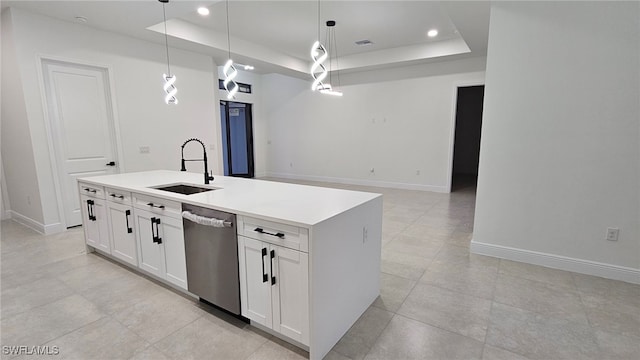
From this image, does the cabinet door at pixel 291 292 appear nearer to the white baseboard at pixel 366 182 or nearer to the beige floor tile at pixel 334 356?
the beige floor tile at pixel 334 356

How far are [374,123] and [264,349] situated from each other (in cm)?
617

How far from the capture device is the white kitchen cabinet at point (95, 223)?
3027 millimetres

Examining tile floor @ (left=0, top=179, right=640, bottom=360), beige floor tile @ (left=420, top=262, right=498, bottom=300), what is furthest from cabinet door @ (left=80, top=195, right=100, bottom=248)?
beige floor tile @ (left=420, top=262, right=498, bottom=300)

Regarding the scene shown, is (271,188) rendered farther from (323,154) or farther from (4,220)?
(323,154)

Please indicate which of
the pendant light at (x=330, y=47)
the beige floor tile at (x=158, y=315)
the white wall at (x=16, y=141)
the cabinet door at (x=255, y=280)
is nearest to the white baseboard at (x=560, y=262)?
the cabinet door at (x=255, y=280)

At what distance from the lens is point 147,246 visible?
2613mm

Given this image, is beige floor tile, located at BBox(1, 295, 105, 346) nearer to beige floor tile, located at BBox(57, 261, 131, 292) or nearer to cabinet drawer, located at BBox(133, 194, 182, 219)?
beige floor tile, located at BBox(57, 261, 131, 292)

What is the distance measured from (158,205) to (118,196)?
67 cm

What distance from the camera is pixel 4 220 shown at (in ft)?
15.2

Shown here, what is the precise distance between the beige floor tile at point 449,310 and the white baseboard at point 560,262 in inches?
39.9

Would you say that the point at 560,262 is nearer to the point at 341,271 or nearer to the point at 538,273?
the point at 538,273

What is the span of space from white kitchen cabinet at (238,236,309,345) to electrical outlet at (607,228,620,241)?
2864 millimetres

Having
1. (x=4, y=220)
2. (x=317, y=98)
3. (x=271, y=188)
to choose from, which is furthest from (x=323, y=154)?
(x=4, y=220)

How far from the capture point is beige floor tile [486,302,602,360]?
1.81 metres
